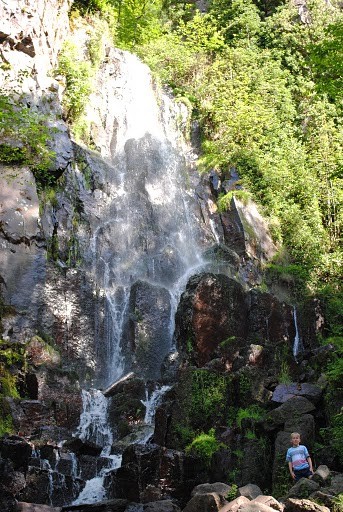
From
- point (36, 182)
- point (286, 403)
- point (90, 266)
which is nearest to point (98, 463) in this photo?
point (286, 403)

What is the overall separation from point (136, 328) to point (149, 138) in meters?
10.1

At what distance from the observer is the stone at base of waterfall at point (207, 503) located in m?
9.09

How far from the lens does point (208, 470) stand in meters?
11.1

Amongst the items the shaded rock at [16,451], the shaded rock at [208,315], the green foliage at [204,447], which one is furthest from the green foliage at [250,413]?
the shaded rock at [16,451]

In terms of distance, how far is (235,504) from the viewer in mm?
8461

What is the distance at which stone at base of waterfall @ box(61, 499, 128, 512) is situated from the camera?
9.99m

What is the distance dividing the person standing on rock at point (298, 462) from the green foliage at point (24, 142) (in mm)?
11306

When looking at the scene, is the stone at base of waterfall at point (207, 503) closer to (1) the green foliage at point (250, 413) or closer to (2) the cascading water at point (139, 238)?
(2) the cascading water at point (139, 238)

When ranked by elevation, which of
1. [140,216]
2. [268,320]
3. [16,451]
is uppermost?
[140,216]

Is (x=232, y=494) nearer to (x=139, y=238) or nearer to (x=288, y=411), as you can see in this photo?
(x=288, y=411)

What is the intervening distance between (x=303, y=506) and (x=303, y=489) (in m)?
0.83

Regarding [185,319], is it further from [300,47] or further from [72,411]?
[300,47]

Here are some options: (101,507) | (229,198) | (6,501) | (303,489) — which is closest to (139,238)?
(229,198)

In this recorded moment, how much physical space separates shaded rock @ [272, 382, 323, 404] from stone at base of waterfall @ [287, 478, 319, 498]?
3130 millimetres
